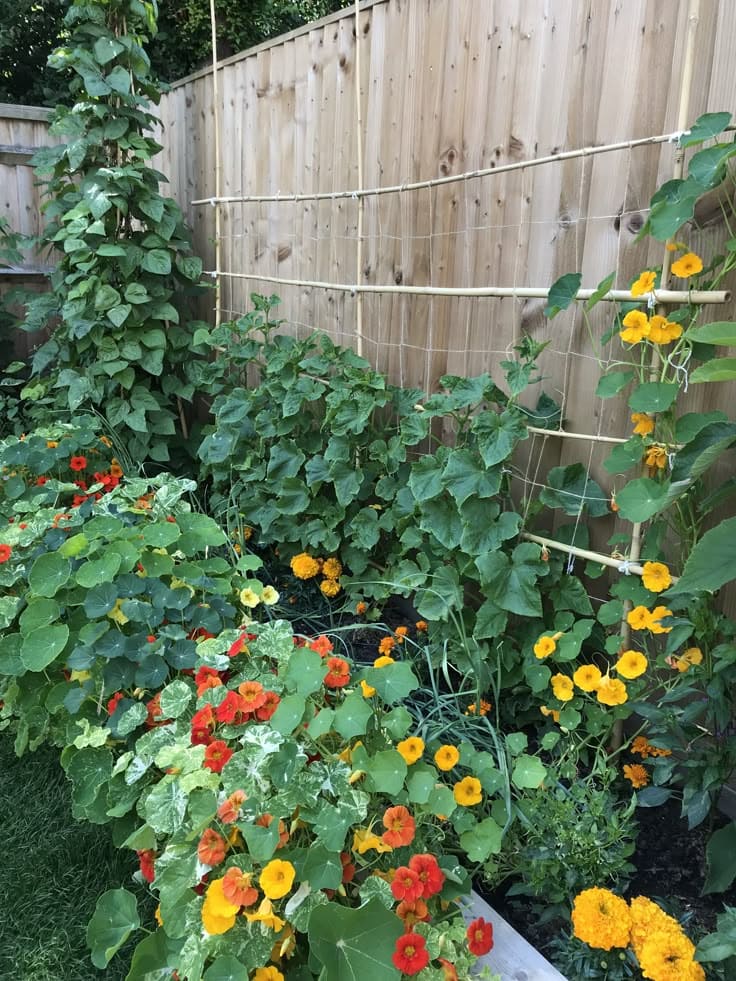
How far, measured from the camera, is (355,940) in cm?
106

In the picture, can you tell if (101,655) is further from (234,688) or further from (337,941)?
(337,941)

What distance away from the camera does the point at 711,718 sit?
1466 mm

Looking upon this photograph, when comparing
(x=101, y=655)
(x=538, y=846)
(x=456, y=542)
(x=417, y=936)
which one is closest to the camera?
(x=417, y=936)

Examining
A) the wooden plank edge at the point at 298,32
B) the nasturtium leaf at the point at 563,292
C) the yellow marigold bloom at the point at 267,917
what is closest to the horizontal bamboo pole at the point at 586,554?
the nasturtium leaf at the point at 563,292

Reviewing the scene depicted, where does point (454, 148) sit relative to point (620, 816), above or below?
above

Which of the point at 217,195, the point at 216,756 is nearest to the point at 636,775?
the point at 216,756

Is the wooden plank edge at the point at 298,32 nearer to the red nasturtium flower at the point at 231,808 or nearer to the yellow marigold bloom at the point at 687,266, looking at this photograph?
the yellow marigold bloom at the point at 687,266

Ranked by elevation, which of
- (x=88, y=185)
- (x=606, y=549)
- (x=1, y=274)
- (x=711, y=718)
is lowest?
(x=711, y=718)

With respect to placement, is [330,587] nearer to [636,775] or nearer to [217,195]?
[636,775]

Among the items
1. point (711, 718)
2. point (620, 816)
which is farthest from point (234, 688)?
point (711, 718)

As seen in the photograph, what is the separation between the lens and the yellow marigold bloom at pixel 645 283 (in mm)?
1513

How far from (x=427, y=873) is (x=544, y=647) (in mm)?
660

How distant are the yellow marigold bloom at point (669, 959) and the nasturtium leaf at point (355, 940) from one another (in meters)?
0.36

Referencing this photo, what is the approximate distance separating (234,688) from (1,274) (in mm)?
3695
